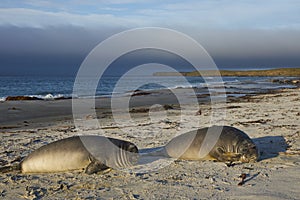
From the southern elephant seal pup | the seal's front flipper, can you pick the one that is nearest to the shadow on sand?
the southern elephant seal pup

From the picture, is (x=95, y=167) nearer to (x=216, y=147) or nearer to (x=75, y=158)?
(x=75, y=158)

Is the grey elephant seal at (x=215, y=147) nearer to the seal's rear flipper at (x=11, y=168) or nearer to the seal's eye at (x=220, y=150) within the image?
the seal's eye at (x=220, y=150)

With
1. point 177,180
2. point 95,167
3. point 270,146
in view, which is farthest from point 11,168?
point 270,146

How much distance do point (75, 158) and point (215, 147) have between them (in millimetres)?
2387

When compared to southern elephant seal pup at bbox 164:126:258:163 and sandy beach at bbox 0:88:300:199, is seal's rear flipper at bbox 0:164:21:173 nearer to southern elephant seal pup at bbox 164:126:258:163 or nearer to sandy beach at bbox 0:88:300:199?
sandy beach at bbox 0:88:300:199

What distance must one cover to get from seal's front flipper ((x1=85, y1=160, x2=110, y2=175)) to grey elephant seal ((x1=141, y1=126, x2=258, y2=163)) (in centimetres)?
112

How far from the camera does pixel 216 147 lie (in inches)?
241

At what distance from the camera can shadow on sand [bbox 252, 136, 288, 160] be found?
6273 millimetres

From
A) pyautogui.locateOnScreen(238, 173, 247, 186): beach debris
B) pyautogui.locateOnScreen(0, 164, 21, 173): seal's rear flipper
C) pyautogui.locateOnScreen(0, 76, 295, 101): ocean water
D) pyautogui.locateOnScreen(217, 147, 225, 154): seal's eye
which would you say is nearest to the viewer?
pyautogui.locateOnScreen(238, 173, 247, 186): beach debris

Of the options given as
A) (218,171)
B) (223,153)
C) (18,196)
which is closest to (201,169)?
(218,171)

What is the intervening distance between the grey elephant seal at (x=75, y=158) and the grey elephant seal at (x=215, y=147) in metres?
0.81

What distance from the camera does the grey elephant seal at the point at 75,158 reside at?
18.2ft

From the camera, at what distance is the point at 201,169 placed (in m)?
5.45

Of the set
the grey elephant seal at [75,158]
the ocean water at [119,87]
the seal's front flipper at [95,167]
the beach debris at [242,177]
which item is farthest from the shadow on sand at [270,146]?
the ocean water at [119,87]
